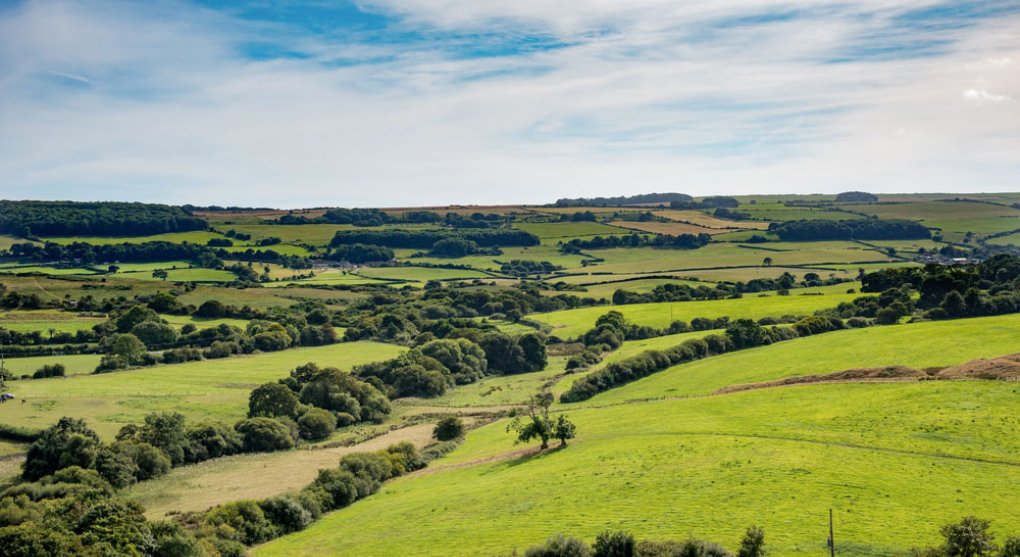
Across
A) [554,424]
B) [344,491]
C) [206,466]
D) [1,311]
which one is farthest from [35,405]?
[1,311]

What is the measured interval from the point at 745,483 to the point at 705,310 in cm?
8362

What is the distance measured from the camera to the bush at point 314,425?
76312 mm

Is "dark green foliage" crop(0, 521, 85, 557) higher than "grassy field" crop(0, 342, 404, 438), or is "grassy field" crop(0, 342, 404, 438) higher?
"dark green foliage" crop(0, 521, 85, 557)

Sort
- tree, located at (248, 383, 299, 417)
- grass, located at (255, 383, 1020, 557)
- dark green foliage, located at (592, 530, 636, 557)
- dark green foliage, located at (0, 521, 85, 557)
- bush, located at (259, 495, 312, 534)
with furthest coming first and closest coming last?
tree, located at (248, 383, 299, 417) → bush, located at (259, 495, 312, 534) → grass, located at (255, 383, 1020, 557) → dark green foliage, located at (0, 521, 85, 557) → dark green foliage, located at (592, 530, 636, 557)

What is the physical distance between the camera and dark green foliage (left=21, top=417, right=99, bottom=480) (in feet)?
182

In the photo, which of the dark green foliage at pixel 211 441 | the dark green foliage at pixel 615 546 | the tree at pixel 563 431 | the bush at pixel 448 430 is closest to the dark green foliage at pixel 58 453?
the dark green foliage at pixel 211 441

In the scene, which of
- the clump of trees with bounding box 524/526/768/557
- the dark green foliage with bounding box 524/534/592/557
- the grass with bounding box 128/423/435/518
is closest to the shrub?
the grass with bounding box 128/423/435/518

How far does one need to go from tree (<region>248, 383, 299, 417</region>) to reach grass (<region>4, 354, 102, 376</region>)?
30.0 meters

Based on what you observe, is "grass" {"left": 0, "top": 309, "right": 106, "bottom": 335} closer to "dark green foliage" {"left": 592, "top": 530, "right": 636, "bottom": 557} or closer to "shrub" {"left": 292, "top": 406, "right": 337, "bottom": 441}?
"shrub" {"left": 292, "top": 406, "right": 337, "bottom": 441}

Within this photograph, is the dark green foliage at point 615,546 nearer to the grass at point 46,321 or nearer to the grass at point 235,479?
the grass at point 235,479

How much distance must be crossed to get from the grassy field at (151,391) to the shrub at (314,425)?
6.84m

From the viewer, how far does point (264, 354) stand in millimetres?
112500

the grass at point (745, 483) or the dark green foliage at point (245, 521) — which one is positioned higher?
the grass at point (745, 483)

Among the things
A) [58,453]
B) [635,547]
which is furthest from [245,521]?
[635,547]
